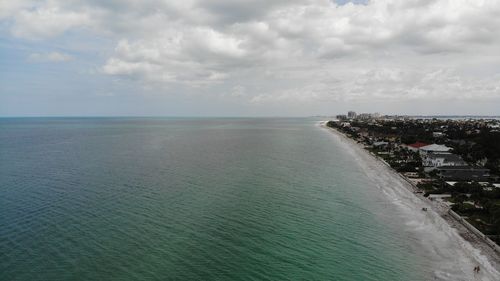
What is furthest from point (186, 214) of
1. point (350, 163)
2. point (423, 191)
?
point (350, 163)

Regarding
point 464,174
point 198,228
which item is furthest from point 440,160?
point 198,228

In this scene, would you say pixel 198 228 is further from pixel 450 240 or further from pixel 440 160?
pixel 440 160

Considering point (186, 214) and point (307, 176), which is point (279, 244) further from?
point (307, 176)

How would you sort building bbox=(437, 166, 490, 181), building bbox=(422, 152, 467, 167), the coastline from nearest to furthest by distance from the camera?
the coastline → building bbox=(437, 166, 490, 181) → building bbox=(422, 152, 467, 167)

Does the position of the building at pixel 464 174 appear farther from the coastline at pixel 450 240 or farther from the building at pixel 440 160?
the building at pixel 440 160

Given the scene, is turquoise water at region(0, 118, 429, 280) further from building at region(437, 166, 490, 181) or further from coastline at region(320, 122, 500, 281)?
building at region(437, 166, 490, 181)

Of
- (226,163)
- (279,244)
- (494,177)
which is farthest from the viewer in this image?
(226,163)

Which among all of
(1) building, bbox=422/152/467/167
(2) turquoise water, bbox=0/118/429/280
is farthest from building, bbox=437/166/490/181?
(2) turquoise water, bbox=0/118/429/280

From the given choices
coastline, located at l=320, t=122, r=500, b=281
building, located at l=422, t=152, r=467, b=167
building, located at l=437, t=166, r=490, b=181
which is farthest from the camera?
building, located at l=422, t=152, r=467, b=167
